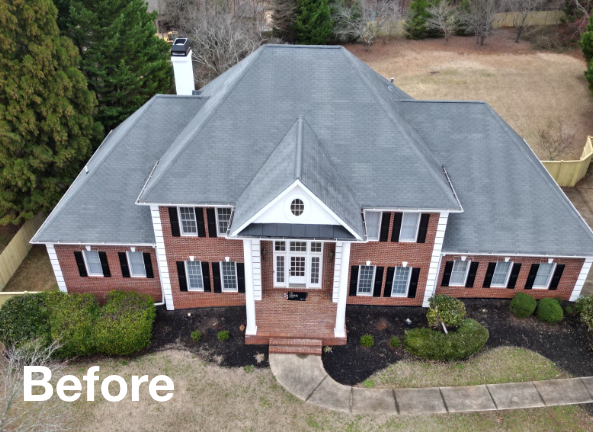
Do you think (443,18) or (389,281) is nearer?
(389,281)

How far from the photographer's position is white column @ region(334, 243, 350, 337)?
68.4 feet

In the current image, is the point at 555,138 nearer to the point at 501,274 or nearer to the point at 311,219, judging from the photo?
the point at 501,274

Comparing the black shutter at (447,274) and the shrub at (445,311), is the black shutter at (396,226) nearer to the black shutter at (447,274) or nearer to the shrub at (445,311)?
the black shutter at (447,274)

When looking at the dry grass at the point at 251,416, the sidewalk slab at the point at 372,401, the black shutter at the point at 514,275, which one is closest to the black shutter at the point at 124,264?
the dry grass at the point at 251,416

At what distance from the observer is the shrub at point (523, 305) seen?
23.4 m

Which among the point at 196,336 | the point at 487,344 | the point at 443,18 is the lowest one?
the point at 487,344

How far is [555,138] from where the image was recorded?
3972cm

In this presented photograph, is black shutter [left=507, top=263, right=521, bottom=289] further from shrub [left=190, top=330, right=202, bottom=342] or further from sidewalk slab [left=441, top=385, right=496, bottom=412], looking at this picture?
shrub [left=190, top=330, right=202, bottom=342]

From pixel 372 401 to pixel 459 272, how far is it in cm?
794

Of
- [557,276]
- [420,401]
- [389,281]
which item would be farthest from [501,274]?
[420,401]

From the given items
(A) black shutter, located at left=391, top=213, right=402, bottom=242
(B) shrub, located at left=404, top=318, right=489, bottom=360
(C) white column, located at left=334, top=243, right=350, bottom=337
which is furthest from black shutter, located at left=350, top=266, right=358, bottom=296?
(B) shrub, located at left=404, top=318, right=489, bottom=360

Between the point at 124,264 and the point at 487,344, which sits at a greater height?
the point at 124,264

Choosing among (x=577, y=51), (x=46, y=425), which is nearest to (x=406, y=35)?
(x=577, y=51)

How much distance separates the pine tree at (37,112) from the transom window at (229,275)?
38.5 feet
